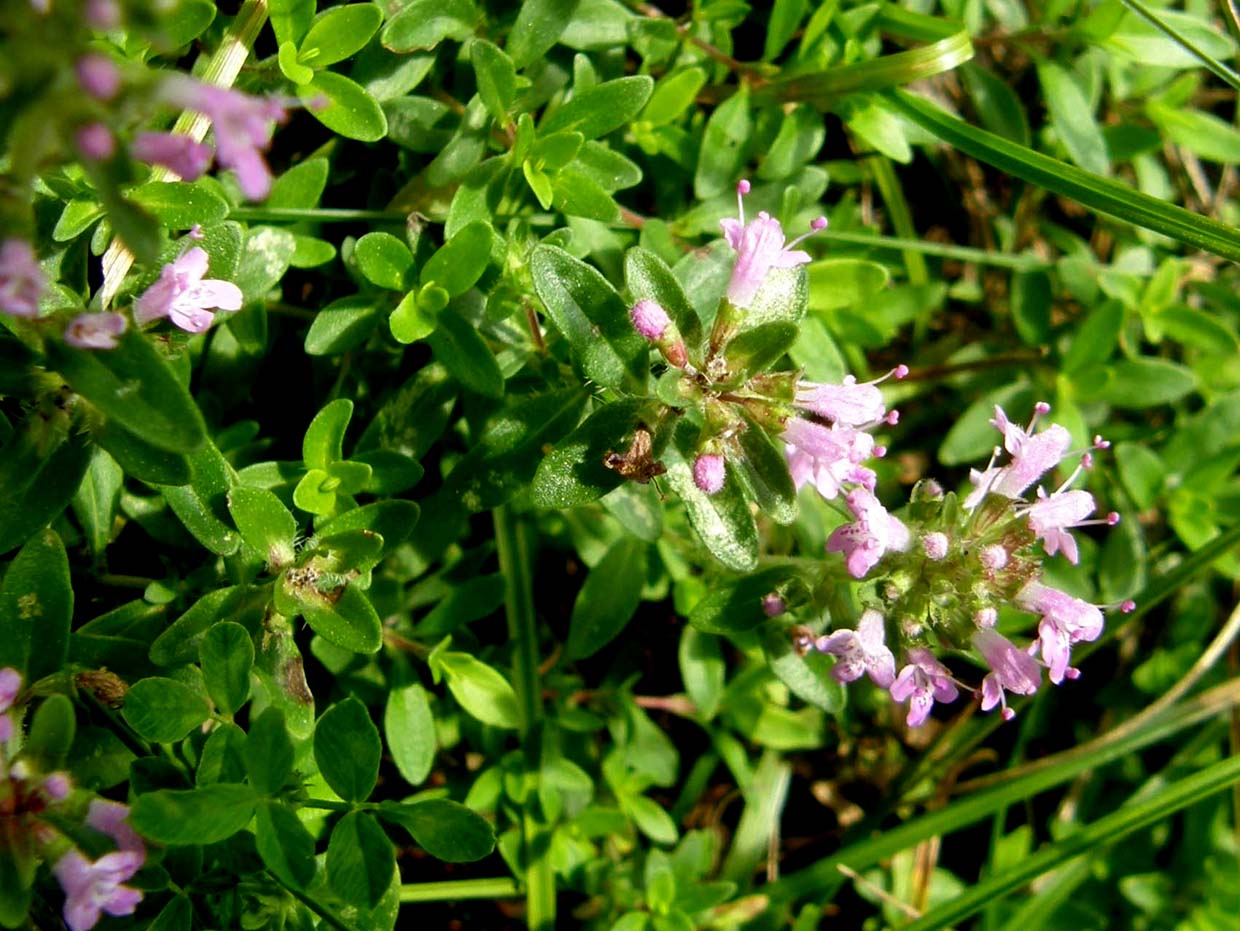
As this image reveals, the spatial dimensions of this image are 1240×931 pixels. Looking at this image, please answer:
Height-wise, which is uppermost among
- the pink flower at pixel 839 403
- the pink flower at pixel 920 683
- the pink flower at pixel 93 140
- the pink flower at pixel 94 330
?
the pink flower at pixel 93 140

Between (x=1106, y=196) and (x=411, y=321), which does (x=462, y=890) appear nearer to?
(x=411, y=321)

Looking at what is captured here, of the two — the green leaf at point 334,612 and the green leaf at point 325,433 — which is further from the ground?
the green leaf at point 325,433

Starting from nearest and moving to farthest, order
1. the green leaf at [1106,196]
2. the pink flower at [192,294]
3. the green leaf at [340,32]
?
the pink flower at [192,294] < the green leaf at [340,32] < the green leaf at [1106,196]

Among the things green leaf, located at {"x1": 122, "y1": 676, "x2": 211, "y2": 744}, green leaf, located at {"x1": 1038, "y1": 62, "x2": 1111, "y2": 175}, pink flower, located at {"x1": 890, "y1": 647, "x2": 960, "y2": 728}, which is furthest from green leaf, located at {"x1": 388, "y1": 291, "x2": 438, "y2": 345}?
green leaf, located at {"x1": 1038, "y1": 62, "x2": 1111, "y2": 175}

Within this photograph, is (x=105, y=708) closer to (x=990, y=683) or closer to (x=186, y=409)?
(x=186, y=409)

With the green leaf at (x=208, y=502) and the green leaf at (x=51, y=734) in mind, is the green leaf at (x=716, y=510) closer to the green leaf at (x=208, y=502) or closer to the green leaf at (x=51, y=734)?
the green leaf at (x=208, y=502)

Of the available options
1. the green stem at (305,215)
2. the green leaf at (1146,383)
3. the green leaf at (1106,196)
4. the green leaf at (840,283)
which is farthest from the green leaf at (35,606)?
the green leaf at (1146,383)

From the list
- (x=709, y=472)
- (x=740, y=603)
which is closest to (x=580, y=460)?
(x=709, y=472)
